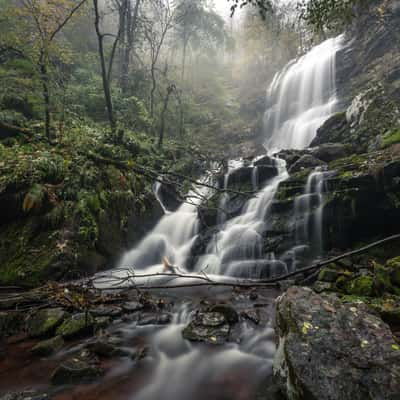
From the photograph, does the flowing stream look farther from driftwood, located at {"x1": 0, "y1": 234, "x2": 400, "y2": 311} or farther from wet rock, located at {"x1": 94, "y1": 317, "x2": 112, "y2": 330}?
driftwood, located at {"x1": 0, "y1": 234, "x2": 400, "y2": 311}

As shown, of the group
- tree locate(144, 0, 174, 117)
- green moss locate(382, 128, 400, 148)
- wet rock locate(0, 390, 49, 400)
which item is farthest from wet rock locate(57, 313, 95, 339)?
tree locate(144, 0, 174, 117)

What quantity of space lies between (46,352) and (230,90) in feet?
98.7

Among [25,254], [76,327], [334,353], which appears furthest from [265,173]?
[334,353]

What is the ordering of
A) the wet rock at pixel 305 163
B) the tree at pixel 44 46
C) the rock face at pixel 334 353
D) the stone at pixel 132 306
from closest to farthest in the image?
the rock face at pixel 334 353 → the stone at pixel 132 306 → the tree at pixel 44 46 → the wet rock at pixel 305 163

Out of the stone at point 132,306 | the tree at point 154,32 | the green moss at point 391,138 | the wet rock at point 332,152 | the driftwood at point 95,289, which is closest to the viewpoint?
the driftwood at point 95,289

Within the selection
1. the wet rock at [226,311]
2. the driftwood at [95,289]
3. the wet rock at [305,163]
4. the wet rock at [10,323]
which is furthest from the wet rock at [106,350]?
the wet rock at [305,163]

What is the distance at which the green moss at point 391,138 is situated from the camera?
7.27 m

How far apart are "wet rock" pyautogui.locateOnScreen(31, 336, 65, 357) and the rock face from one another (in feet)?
8.92

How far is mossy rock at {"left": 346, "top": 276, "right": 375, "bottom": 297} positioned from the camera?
12.7 ft

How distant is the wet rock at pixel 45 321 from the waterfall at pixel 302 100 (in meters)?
14.0

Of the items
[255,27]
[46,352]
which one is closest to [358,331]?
[46,352]

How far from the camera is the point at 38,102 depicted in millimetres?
8539

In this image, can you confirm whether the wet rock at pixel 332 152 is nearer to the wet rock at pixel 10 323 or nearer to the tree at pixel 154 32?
the tree at pixel 154 32

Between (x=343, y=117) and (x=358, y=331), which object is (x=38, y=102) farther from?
(x=343, y=117)
